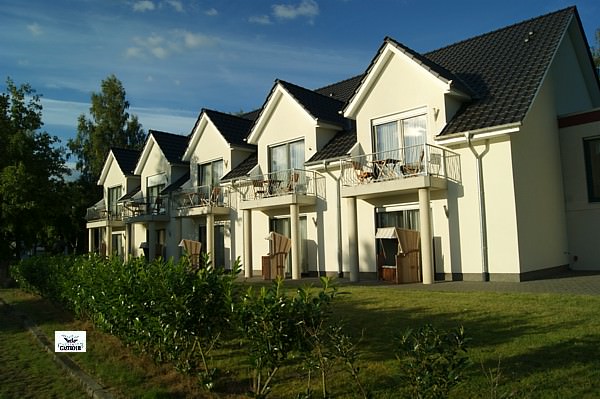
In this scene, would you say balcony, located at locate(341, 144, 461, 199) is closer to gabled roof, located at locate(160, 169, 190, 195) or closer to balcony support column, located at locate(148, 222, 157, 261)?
gabled roof, located at locate(160, 169, 190, 195)

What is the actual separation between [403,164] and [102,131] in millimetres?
33946

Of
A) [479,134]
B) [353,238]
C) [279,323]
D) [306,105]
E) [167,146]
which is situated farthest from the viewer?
[167,146]

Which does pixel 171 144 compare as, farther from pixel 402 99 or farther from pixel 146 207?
pixel 402 99

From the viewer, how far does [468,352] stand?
21.6 ft

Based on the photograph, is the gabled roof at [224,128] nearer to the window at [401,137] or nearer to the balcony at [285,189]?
the balcony at [285,189]

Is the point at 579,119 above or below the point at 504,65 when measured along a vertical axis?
below

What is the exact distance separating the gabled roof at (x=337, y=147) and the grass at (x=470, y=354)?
855 centimetres

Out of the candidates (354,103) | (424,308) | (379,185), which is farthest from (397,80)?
(424,308)

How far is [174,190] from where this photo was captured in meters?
27.6

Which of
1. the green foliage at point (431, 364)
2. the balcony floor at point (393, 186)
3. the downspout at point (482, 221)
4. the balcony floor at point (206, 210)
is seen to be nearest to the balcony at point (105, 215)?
the balcony floor at point (206, 210)

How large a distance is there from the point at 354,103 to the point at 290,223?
5698 millimetres

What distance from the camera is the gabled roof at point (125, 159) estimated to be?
3403 cm

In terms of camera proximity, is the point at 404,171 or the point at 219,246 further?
the point at 219,246

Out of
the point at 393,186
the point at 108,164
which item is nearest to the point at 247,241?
the point at 393,186
